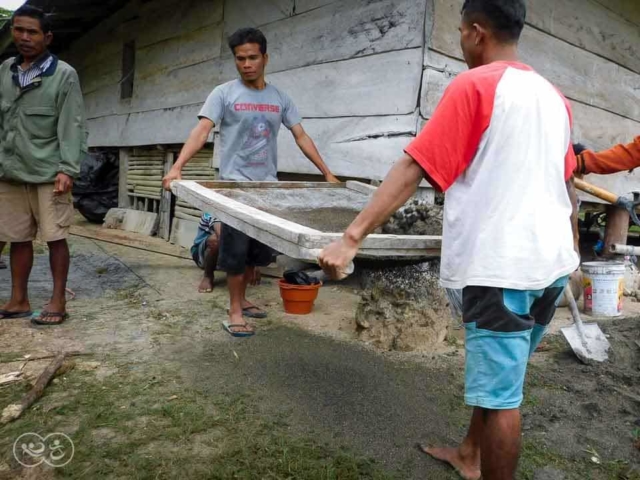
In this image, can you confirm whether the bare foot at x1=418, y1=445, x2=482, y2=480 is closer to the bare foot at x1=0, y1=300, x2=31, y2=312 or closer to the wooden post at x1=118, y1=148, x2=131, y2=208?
the bare foot at x1=0, y1=300, x2=31, y2=312

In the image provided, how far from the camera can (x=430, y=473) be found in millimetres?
2113

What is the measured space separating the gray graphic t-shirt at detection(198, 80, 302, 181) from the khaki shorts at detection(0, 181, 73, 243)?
113 cm

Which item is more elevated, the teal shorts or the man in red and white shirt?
the man in red and white shirt

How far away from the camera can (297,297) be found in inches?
162

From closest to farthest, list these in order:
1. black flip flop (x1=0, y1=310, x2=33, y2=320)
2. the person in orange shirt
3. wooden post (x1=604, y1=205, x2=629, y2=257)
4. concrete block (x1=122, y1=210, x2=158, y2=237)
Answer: the person in orange shirt
black flip flop (x1=0, y1=310, x2=33, y2=320)
wooden post (x1=604, y1=205, x2=629, y2=257)
concrete block (x1=122, y1=210, x2=158, y2=237)

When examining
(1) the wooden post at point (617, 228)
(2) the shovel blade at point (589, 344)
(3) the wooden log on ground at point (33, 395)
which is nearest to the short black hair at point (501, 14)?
(2) the shovel blade at point (589, 344)

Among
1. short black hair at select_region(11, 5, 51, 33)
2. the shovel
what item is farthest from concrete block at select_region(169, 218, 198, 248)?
the shovel

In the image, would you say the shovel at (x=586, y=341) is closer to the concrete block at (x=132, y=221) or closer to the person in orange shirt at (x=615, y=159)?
the person in orange shirt at (x=615, y=159)

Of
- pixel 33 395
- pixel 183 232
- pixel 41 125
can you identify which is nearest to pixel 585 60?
pixel 41 125

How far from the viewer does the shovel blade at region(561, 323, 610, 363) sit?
130 inches

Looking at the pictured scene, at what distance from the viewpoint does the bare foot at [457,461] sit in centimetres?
209

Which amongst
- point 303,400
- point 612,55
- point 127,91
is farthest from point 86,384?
point 127,91

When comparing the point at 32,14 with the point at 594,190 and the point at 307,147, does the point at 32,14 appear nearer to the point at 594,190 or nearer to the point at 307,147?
the point at 307,147

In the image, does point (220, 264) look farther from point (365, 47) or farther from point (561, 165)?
point (561, 165)
